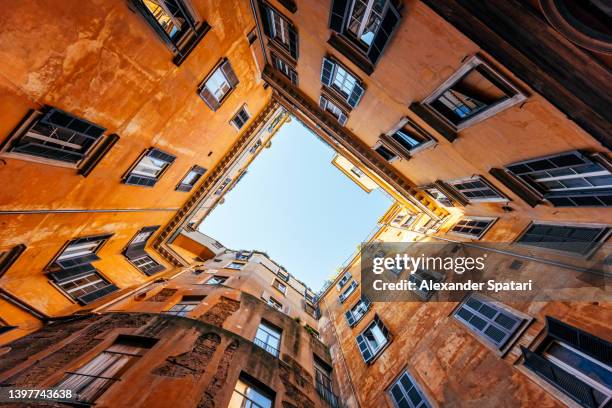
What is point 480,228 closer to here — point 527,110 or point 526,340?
point 526,340

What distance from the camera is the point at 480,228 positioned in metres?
11.2

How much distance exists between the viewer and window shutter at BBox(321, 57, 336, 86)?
9405mm

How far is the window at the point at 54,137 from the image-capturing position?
564 cm

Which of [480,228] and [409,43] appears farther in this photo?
[480,228]

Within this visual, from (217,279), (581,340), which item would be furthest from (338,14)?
(217,279)

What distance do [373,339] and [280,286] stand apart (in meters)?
9.46

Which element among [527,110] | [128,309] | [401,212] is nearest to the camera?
[527,110]

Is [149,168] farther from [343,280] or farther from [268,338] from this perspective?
[343,280]

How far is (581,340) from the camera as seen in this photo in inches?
223

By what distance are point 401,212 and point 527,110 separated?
17.0m

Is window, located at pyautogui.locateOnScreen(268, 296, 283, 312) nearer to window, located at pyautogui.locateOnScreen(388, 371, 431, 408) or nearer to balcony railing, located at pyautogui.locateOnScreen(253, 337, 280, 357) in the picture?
balcony railing, located at pyautogui.locateOnScreen(253, 337, 280, 357)

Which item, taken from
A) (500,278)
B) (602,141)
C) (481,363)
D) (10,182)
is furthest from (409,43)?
(10,182)

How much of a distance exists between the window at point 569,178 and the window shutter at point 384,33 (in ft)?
15.9

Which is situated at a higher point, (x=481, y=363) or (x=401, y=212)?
(x=401, y=212)
